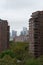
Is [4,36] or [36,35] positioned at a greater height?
[36,35]

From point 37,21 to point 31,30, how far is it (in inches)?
75.8

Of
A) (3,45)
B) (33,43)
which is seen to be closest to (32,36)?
(33,43)

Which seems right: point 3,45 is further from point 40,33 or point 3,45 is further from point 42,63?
point 42,63

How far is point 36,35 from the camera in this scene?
31156mm

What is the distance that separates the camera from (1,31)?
1651 inches

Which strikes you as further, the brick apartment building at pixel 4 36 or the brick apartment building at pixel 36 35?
the brick apartment building at pixel 4 36

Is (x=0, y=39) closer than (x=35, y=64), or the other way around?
(x=35, y=64)

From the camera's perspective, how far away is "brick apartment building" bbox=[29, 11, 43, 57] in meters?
30.5

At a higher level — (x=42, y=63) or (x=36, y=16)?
(x=36, y=16)

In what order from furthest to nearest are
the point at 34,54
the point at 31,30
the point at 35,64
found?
1. the point at 31,30
2. the point at 34,54
3. the point at 35,64

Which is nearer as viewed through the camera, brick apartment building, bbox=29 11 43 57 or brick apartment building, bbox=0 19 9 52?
brick apartment building, bbox=29 11 43 57

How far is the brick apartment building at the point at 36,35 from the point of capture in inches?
1201

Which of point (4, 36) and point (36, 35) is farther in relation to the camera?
point (4, 36)

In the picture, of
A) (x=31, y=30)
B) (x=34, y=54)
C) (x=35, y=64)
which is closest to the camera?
(x=35, y=64)
